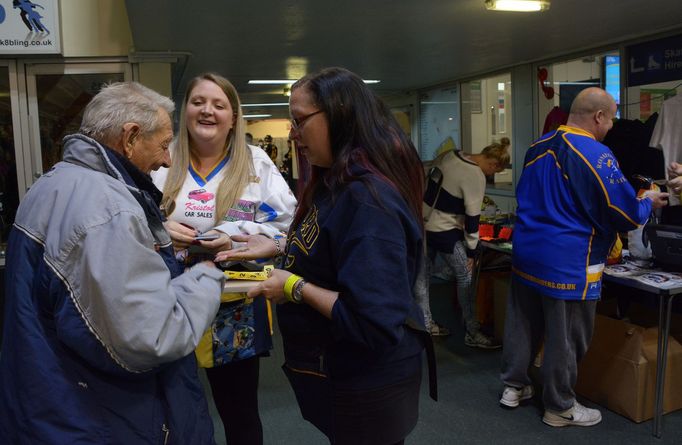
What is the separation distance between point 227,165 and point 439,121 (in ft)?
21.1

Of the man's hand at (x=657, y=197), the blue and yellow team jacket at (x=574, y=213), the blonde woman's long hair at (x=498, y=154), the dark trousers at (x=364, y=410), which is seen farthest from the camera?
the blonde woman's long hair at (x=498, y=154)

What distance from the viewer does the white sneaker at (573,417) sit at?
3.09m

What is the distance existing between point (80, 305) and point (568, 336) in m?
2.55

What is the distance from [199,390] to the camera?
4.51ft

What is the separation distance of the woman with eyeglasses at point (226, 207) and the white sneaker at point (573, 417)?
70.9 inches

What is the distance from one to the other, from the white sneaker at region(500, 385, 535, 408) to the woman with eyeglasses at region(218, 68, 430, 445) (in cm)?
209

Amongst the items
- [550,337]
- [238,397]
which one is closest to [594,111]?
[550,337]

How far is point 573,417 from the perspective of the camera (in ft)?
10.2

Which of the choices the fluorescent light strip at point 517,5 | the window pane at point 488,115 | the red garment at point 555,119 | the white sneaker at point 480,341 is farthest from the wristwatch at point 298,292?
the window pane at point 488,115

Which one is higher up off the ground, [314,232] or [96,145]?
[96,145]

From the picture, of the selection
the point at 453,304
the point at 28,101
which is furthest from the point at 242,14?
the point at 453,304

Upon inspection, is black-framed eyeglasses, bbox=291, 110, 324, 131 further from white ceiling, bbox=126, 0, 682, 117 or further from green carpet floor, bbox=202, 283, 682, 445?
green carpet floor, bbox=202, 283, 682, 445

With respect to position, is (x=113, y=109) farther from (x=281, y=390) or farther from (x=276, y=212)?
(x=281, y=390)

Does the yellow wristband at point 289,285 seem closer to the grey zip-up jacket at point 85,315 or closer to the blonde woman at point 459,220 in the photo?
the grey zip-up jacket at point 85,315
